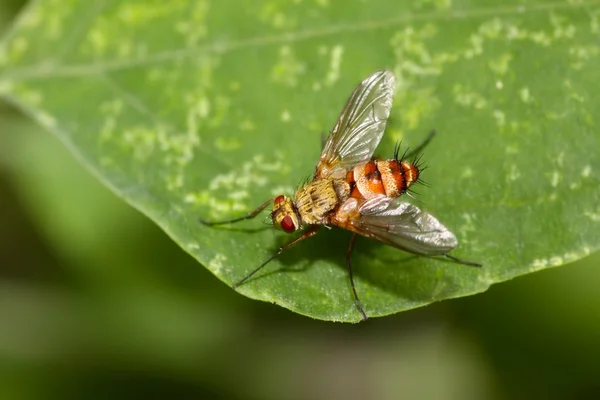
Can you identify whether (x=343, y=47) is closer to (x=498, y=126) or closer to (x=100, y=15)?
(x=498, y=126)

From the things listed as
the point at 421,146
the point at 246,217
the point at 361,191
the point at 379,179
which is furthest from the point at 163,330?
the point at 421,146

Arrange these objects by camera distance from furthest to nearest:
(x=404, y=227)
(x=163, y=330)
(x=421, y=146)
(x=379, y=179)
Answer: (x=163, y=330) → (x=379, y=179) → (x=421, y=146) → (x=404, y=227)

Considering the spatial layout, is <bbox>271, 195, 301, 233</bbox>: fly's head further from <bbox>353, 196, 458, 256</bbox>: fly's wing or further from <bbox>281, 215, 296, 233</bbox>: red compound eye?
<bbox>353, 196, 458, 256</bbox>: fly's wing

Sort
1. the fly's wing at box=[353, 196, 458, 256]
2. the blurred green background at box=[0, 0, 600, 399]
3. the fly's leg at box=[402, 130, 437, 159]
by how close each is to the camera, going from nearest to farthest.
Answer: the fly's wing at box=[353, 196, 458, 256]
the fly's leg at box=[402, 130, 437, 159]
the blurred green background at box=[0, 0, 600, 399]

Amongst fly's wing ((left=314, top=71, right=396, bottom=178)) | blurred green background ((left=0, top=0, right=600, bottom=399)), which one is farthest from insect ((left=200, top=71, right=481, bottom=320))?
blurred green background ((left=0, top=0, right=600, bottom=399))

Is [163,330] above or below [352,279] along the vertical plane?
above

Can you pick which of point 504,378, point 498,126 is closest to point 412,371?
point 504,378

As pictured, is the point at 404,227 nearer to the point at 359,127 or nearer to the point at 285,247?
the point at 285,247
